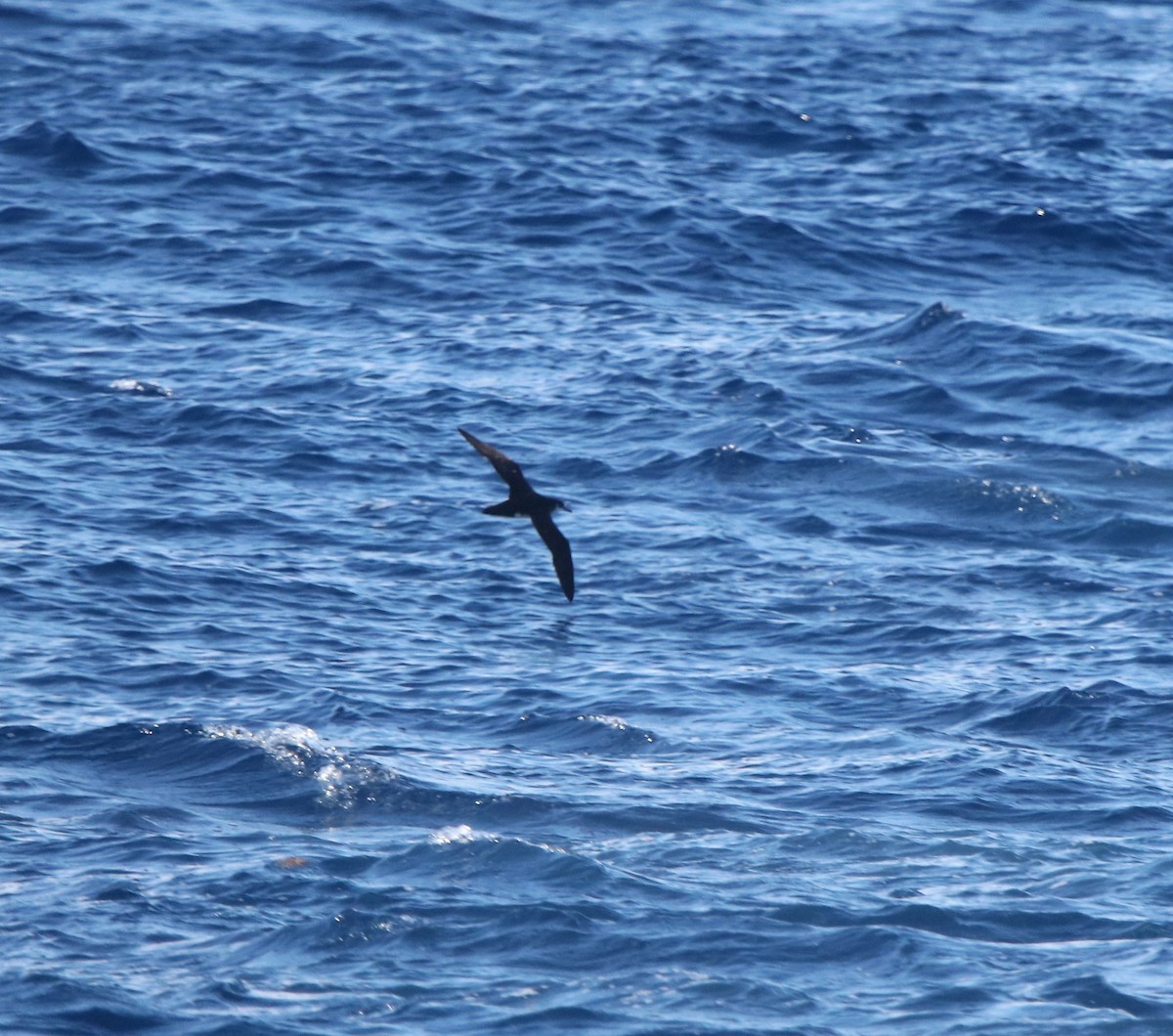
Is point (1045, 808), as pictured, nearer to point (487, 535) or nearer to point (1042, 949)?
point (1042, 949)

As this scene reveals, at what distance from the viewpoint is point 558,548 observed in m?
14.6

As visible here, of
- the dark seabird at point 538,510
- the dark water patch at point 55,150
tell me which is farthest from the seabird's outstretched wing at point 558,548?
the dark water patch at point 55,150

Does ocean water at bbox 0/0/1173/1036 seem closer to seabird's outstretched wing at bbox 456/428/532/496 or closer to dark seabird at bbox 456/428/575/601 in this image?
dark seabird at bbox 456/428/575/601

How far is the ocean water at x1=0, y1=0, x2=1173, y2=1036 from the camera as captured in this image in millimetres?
12883

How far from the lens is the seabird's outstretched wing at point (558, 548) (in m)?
14.5

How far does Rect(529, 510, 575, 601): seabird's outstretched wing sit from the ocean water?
1.54 metres

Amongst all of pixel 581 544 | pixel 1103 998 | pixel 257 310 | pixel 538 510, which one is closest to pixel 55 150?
pixel 257 310

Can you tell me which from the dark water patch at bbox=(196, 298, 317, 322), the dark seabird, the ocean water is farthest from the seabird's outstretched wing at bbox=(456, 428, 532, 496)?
the dark water patch at bbox=(196, 298, 317, 322)

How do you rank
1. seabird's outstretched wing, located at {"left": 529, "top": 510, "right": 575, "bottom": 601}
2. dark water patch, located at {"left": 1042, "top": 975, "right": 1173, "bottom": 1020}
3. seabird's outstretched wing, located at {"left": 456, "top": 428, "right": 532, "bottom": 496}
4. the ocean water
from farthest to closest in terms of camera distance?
seabird's outstretched wing, located at {"left": 529, "top": 510, "right": 575, "bottom": 601}
seabird's outstretched wing, located at {"left": 456, "top": 428, "right": 532, "bottom": 496}
the ocean water
dark water patch, located at {"left": 1042, "top": 975, "right": 1173, "bottom": 1020}

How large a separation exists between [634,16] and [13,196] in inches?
545

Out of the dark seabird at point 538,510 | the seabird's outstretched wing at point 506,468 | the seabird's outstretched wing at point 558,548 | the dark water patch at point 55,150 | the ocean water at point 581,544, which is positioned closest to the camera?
the ocean water at point 581,544

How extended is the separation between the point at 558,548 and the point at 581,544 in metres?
3.90

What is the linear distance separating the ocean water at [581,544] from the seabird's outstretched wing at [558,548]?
1543 mm

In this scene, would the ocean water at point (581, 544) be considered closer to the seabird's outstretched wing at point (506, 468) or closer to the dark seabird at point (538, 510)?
the dark seabird at point (538, 510)
